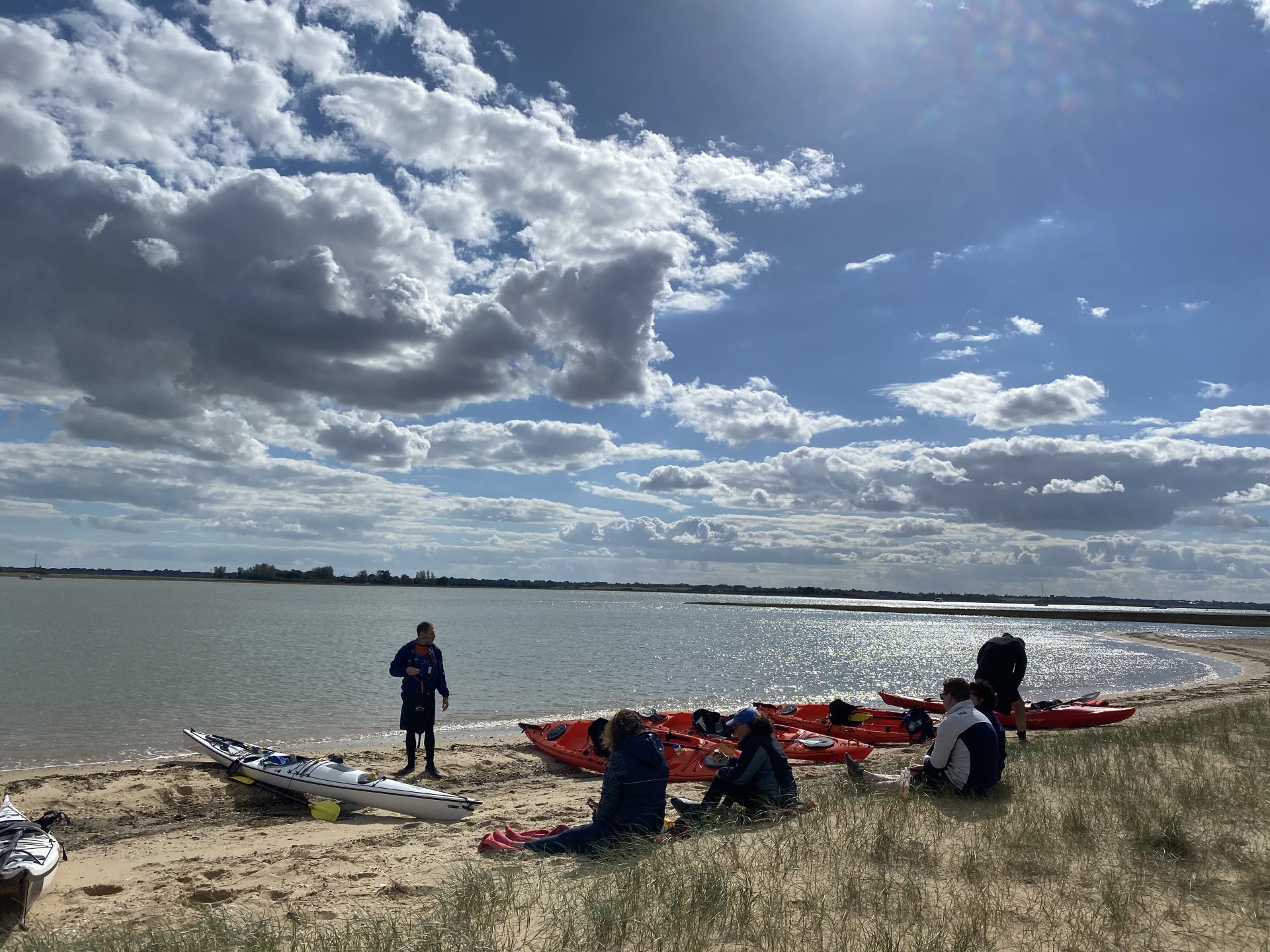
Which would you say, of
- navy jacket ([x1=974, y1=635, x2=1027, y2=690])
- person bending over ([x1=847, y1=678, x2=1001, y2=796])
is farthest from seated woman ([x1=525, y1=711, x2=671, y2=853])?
navy jacket ([x1=974, y1=635, x2=1027, y2=690])

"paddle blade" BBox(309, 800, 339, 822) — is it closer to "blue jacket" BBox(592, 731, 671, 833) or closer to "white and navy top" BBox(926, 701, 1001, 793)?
"blue jacket" BBox(592, 731, 671, 833)

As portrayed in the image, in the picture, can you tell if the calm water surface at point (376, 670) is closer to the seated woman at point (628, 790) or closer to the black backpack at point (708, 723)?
the black backpack at point (708, 723)

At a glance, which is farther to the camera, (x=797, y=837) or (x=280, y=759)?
(x=280, y=759)

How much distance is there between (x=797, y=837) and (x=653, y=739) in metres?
1.28

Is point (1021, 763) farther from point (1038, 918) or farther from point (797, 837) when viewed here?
point (1038, 918)

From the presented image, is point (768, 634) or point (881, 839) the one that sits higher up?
point (881, 839)

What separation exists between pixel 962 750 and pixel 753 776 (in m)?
1.87

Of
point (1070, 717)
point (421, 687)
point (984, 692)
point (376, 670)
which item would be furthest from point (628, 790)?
point (376, 670)

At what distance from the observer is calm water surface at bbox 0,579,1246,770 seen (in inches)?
613

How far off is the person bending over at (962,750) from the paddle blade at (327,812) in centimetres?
625

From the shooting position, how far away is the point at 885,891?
468cm

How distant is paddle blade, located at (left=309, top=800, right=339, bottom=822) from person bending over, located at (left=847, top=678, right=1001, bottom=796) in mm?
6248

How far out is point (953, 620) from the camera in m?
99.9

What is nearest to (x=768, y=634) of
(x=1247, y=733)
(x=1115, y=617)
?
(x=1247, y=733)
